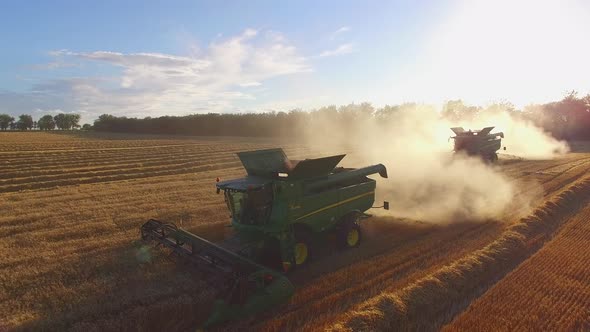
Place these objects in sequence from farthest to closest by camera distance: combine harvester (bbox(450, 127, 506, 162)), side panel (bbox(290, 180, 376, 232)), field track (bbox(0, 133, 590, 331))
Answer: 1. combine harvester (bbox(450, 127, 506, 162))
2. side panel (bbox(290, 180, 376, 232))
3. field track (bbox(0, 133, 590, 331))

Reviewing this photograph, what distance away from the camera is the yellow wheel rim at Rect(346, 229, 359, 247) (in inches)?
353

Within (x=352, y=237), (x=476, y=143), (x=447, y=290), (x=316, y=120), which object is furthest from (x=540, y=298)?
(x=316, y=120)

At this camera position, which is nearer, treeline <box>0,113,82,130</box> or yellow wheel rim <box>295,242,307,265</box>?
yellow wheel rim <box>295,242,307,265</box>

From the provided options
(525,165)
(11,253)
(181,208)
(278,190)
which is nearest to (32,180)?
(181,208)

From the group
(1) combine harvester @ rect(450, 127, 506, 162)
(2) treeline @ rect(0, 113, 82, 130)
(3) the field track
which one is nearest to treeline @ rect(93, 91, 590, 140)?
(1) combine harvester @ rect(450, 127, 506, 162)

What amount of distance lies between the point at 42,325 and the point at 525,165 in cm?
2448

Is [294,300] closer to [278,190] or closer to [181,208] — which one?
[278,190]

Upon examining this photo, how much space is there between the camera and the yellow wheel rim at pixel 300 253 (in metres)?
7.91

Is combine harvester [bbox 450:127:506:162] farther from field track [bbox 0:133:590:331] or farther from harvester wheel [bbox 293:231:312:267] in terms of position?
harvester wheel [bbox 293:231:312:267]

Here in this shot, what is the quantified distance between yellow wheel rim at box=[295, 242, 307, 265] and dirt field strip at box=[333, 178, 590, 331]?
201 cm

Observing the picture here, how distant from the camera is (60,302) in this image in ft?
21.6

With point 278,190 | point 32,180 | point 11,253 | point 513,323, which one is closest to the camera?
point 513,323

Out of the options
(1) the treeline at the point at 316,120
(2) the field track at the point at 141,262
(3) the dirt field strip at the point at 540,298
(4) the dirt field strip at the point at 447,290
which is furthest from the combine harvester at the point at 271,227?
(1) the treeline at the point at 316,120

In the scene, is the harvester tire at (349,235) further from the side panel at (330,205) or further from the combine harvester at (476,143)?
the combine harvester at (476,143)
